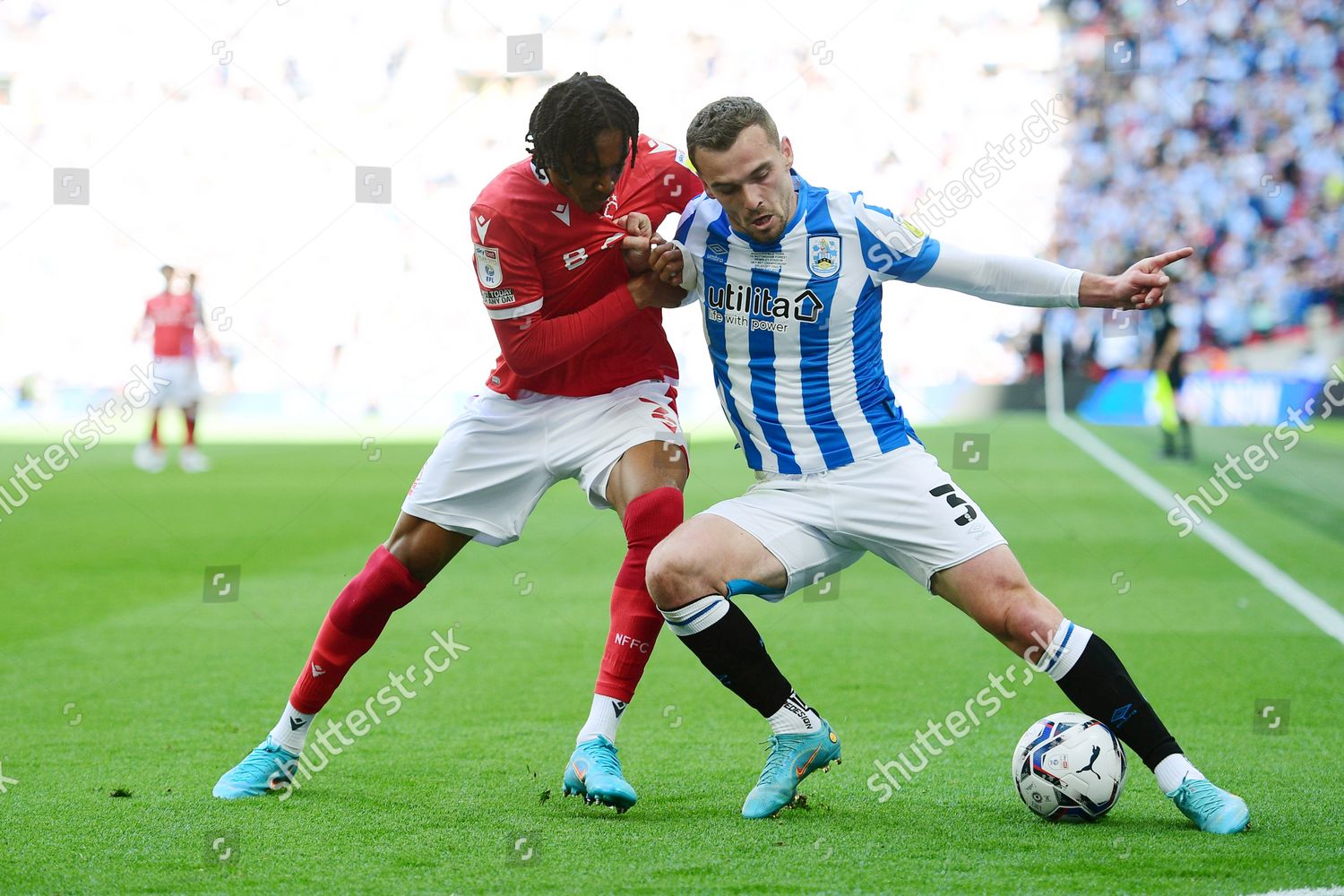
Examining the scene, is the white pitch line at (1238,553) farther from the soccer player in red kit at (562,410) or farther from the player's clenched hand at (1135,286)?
the soccer player in red kit at (562,410)

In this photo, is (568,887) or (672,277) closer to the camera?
(568,887)

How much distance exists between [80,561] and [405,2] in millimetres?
12997

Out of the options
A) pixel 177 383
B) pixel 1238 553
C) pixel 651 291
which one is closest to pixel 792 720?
pixel 651 291

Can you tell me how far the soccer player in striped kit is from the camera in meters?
3.44

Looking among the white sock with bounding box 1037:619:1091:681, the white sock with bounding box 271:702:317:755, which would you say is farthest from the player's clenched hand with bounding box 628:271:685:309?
the white sock with bounding box 271:702:317:755

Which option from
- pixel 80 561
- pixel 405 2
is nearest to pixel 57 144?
pixel 405 2

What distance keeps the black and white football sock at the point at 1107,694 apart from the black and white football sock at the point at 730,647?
735mm

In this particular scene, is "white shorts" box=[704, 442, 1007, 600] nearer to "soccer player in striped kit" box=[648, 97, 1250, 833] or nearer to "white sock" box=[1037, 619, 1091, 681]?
"soccer player in striped kit" box=[648, 97, 1250, 833]

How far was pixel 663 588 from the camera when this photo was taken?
3521 mm

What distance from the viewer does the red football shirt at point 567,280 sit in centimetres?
394

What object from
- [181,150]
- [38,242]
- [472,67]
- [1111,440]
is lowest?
[1111,440]

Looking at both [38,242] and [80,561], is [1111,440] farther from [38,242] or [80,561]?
[38,242]

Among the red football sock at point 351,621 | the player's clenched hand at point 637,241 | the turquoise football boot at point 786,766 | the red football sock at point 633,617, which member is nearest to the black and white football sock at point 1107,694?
the turquoise football boot at point 786,766

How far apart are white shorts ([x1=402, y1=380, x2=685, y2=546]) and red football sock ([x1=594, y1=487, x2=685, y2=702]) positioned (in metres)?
0.20
